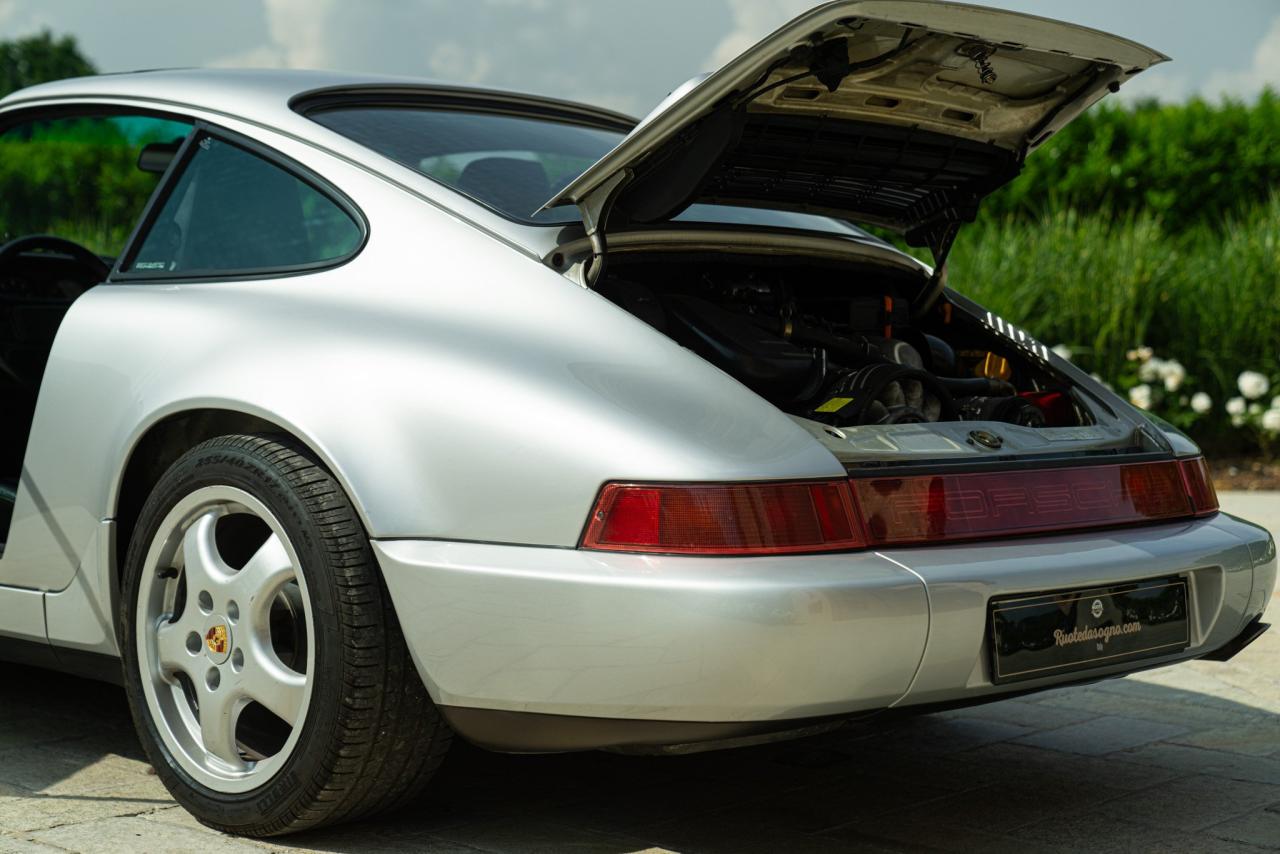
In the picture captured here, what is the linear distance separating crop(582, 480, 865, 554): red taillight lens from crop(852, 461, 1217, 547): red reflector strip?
0.54 ft

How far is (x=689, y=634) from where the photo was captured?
7.85 feet

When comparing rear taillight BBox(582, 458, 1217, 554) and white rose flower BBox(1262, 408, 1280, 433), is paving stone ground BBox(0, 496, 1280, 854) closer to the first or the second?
rear taillight BBox(582, 458, 1217, 554)

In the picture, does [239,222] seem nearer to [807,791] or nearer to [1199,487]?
[807,791]

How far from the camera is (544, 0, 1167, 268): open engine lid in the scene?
9.00 ft

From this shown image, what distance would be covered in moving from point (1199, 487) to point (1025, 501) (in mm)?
608

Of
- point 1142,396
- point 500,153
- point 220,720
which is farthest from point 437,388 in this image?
point 1142,396

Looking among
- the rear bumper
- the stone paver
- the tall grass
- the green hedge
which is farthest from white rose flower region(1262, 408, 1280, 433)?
the rear bumper

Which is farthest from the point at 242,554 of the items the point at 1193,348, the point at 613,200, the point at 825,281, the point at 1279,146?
the point at 1279,146

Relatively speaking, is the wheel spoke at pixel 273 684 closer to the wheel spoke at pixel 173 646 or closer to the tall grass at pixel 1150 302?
the wheel spoke at pixel 173 646

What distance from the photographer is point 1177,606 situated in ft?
9.69

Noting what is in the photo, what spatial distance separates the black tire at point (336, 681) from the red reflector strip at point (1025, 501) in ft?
2.85

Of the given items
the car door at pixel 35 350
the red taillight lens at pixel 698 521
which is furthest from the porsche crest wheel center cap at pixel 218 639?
the red taillight lens at pixel 698 521

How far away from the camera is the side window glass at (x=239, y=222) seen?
3027mm

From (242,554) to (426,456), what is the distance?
2.15ft
